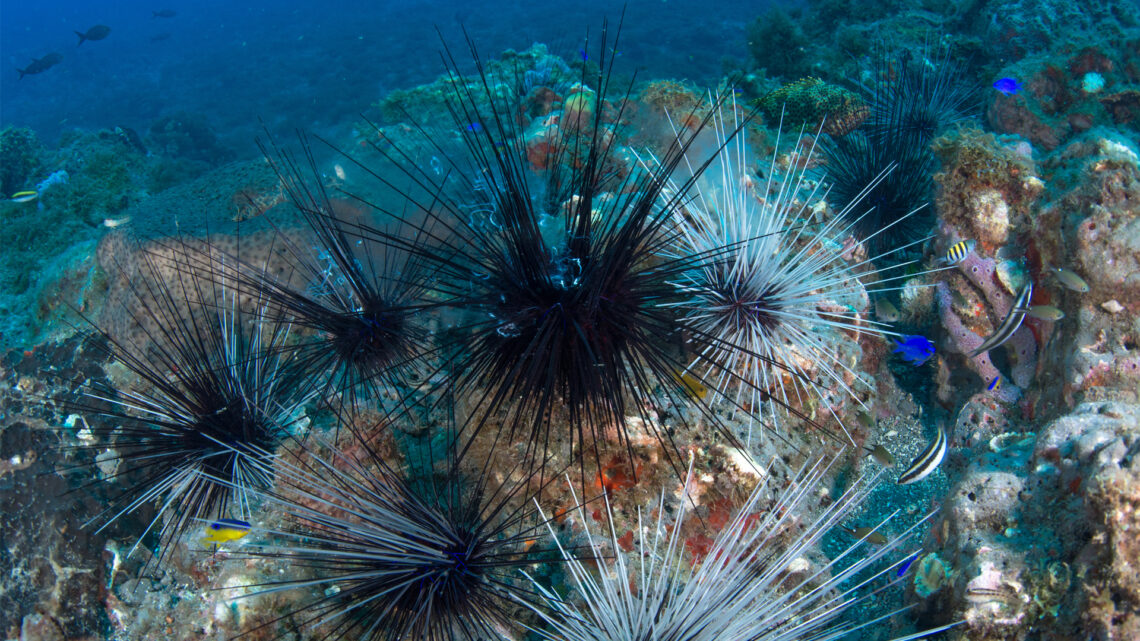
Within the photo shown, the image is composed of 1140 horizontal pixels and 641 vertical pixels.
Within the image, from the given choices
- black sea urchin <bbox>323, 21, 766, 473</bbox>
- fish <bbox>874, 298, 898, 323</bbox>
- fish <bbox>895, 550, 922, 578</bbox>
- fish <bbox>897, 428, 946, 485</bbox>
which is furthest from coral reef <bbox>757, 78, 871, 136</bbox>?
fish <bbox>895, 550, 922, 578</bbox>

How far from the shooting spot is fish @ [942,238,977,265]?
13.2ft

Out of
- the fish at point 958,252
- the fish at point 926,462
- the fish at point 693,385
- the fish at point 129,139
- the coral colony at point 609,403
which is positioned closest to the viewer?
the coral colony at point 609,403

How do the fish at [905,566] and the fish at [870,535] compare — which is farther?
the fish at [870,535]

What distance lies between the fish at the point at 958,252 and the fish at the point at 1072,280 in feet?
1.87

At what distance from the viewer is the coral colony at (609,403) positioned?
8.05 ft

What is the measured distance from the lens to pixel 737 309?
126 inches

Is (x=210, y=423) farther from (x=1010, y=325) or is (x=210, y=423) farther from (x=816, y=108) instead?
(x=816, y=108)

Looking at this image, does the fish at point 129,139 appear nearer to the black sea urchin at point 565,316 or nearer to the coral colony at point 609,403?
the coral colony at point 609,403

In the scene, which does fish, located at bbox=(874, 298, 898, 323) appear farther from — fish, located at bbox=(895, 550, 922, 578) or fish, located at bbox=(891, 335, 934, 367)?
fish, located at bbox=(895, 550, 922, 578)

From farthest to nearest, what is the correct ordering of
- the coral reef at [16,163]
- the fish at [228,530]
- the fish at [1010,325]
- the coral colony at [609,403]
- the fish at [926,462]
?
the coral reef at [16,163] → the fish at [1010,325] → the fish at [926,462] → the fish at [228,530] → the coral colony at [609,403]

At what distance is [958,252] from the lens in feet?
13.2

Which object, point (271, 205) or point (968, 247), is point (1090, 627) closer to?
point (968, 247)

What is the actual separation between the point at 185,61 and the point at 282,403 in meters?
37.8

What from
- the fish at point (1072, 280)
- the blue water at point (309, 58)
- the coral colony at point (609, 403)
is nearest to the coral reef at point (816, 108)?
the coral colony at point (609, 403)
